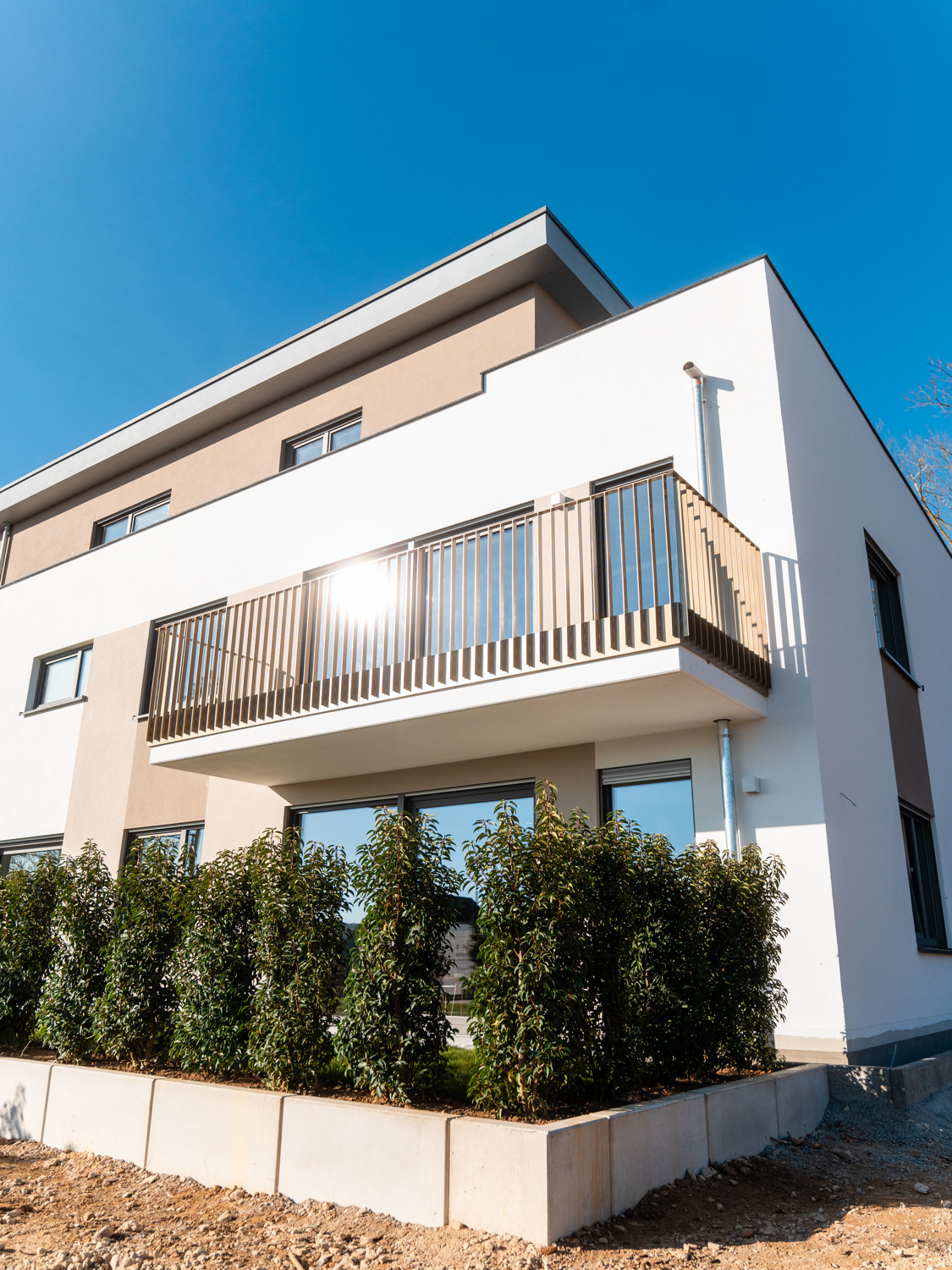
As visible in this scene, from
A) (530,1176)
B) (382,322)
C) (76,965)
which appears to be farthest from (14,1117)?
(382,322)

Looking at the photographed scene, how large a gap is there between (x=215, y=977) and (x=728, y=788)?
4.04 metres

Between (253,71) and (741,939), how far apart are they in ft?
37.9

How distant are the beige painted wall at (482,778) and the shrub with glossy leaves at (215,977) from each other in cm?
276

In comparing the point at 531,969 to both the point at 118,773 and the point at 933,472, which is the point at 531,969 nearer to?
the point at 118,773

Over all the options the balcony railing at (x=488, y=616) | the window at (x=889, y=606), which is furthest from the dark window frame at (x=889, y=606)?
the balcony railing at (x=488, y=616)

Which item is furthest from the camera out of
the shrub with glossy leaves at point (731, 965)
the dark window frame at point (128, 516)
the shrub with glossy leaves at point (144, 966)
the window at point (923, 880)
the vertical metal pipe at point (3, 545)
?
the vertical metal pipe at point (3, 545)

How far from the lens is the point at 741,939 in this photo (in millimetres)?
5625

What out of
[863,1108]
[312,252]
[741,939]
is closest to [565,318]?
[312,252]

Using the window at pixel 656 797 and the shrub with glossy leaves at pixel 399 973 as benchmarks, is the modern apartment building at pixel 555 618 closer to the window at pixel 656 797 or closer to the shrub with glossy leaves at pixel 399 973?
the window at pixel 656 797

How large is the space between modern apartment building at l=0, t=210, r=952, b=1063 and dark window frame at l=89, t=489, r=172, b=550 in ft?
5.19

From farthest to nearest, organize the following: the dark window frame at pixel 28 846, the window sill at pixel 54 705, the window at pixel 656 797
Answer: the window sill at pixel 54 705 < the dark window frame at pixel 28 846 < the window at pixel 656 797

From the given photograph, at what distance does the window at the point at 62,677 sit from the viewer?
13930mm

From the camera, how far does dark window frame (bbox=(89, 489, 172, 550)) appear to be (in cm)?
1520

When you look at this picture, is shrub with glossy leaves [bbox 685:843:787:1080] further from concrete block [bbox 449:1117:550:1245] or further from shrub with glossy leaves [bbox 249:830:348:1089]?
shrub with glossy leaves [bbox 249:830:348:1089]
